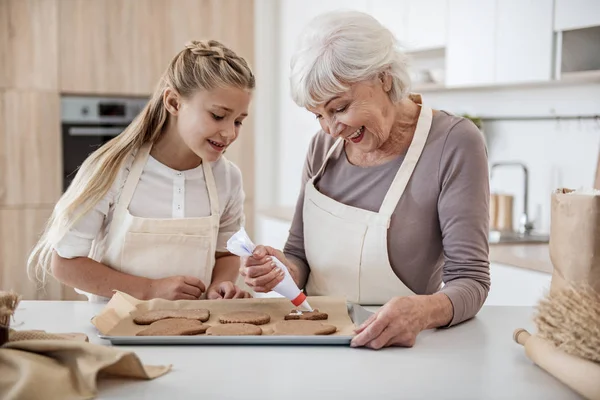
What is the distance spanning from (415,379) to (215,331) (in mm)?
373

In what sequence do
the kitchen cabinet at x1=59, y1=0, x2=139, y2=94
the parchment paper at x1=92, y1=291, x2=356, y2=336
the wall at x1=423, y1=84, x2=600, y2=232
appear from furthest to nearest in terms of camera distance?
the kitchen cabinet at x1=59, y1=0, x2=139, y2=94
the wall at x1=423, y1=84, x2=600, y2=232
the parchment paper at x1=92, y1=291, x2=356, y2=336

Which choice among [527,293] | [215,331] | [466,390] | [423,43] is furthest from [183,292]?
[423,43]

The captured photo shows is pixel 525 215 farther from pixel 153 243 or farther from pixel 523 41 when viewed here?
pixel 153 243

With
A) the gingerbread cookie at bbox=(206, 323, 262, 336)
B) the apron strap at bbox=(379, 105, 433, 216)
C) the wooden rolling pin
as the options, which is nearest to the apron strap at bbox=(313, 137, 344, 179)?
the apron strap at bbox=(379, 105, 433, 216)

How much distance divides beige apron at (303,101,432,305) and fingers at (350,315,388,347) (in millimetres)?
407

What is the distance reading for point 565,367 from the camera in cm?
103

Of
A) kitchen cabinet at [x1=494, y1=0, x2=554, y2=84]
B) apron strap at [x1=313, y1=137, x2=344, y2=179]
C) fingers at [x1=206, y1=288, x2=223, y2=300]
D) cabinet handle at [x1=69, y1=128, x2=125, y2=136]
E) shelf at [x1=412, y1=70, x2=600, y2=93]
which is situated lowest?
fingers at [x1=206, y1=288, x2=223, y2=300]

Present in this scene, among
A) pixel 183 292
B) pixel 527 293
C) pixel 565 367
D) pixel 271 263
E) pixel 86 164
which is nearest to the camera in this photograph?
pixel 565 367

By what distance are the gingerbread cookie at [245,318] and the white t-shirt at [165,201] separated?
1.72 feet

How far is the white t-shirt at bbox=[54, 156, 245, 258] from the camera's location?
68.4 inches

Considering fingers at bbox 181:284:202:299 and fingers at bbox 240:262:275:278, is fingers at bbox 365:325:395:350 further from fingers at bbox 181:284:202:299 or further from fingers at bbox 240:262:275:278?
fingers at bbox 181:284:202:299

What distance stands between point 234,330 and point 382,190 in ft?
1.84

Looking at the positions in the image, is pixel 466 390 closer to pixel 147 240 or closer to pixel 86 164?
pixel 147 240

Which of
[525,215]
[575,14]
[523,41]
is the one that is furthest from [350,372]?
[525,215]
